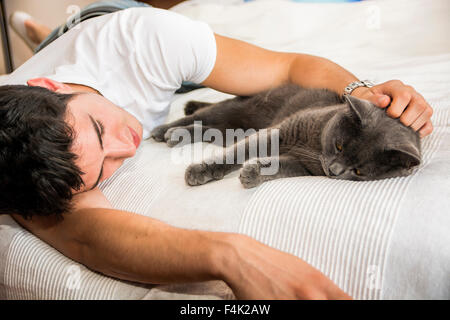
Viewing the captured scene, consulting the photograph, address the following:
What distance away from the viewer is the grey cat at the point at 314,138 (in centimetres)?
88

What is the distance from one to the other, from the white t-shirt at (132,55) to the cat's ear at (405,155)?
651 millimetres

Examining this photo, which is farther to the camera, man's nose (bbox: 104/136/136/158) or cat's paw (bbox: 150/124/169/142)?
cat's paw (bbox: 150/124/169/142)

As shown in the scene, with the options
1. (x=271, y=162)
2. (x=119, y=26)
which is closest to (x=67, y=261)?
(x=271, y=162)

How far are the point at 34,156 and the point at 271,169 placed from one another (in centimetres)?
60

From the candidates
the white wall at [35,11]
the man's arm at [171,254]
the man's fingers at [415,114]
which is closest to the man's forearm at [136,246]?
the man's arm at [171,254]

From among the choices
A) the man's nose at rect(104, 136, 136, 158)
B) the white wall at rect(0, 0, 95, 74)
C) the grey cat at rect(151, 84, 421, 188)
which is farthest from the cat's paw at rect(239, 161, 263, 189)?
the white wall at rect(0, 0, 95, 74)

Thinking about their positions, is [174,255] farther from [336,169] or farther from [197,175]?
[336,169]

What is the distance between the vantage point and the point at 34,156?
0.74 meters

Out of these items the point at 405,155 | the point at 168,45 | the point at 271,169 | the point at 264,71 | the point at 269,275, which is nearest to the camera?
the point at 269,275

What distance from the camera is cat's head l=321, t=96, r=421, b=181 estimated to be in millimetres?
847

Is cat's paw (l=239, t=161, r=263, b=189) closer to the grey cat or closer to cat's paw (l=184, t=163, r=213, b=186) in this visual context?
the grey cat

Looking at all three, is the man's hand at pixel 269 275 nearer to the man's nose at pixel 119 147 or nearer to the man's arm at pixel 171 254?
the man's arm at pixel 171 254

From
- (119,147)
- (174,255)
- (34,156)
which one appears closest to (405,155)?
(174,255)

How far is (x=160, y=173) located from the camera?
1.03 metres
